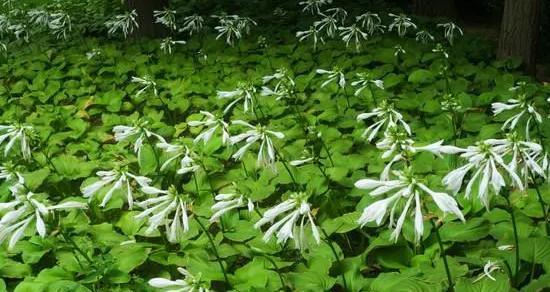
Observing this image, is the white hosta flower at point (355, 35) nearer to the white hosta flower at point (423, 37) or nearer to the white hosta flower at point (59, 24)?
the white hosta flower at point (423, 37)

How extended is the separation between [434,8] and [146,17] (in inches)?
167

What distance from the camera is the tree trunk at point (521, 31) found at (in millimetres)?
6102

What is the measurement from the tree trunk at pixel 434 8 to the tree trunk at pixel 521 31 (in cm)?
313

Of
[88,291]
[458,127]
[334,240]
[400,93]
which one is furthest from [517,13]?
[88,291]

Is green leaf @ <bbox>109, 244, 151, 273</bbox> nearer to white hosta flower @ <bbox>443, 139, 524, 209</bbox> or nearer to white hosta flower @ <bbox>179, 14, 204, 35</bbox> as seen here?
white hosta flower @ <bbox>443, 139, 524, 209</bbox>

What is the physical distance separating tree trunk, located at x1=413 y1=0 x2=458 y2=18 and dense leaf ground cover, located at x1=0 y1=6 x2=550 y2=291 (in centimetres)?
237

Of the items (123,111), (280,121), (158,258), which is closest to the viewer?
(158,258)

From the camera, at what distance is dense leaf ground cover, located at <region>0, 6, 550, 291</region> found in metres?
2.99

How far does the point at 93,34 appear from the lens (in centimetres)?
955

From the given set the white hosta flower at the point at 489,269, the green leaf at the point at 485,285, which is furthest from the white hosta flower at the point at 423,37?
the green leaf at the point at 485,285

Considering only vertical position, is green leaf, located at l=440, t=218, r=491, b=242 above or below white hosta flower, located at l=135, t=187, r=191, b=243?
below

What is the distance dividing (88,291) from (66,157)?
1904 mm

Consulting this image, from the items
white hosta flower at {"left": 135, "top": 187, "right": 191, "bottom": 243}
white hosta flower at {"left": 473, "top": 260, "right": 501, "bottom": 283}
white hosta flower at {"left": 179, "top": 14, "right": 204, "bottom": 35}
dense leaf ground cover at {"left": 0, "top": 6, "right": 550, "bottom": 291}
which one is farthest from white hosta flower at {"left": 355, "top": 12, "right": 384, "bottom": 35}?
white hosta flower at {"left": 135, "top": 187, "right": 191, "bottom": 243}

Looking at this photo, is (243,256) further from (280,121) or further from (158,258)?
(280,121)
